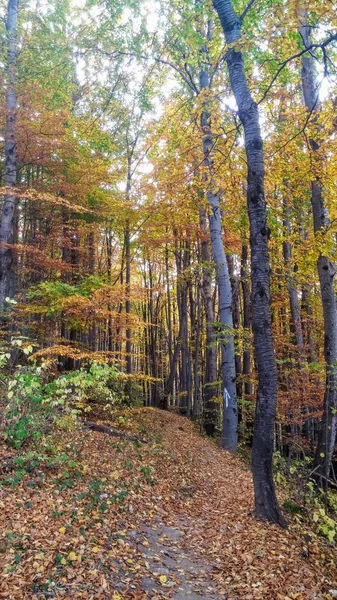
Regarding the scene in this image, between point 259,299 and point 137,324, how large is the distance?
5.81 m

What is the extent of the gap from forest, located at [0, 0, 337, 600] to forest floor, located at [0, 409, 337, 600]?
2 centimetres

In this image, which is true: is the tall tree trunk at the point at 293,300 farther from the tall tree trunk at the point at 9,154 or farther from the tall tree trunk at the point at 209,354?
the tall tree trunk at the point at 9,154

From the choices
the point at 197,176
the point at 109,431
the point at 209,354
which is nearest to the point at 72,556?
the point at 109,431

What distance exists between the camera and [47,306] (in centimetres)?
908

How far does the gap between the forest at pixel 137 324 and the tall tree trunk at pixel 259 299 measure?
2cm

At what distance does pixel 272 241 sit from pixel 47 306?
288 inches

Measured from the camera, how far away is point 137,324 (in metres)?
10.7

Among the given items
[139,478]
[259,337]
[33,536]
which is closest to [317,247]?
[259,337]

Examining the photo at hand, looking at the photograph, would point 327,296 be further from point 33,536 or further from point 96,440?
point 33,536

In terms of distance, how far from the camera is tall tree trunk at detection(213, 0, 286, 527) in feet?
16.9

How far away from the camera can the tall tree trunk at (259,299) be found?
5.16 meters

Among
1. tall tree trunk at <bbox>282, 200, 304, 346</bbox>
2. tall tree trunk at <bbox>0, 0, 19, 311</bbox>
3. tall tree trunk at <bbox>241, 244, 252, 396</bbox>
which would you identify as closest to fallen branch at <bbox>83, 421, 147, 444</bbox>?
tall tree trunk at <bbox>0, 0, 19, 311</bbox>

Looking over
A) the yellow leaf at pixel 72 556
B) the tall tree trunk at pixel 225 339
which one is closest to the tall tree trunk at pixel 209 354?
the tall tree trunk at pixel 225 339

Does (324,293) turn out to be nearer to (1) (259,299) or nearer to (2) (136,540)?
(1) (259,299)
